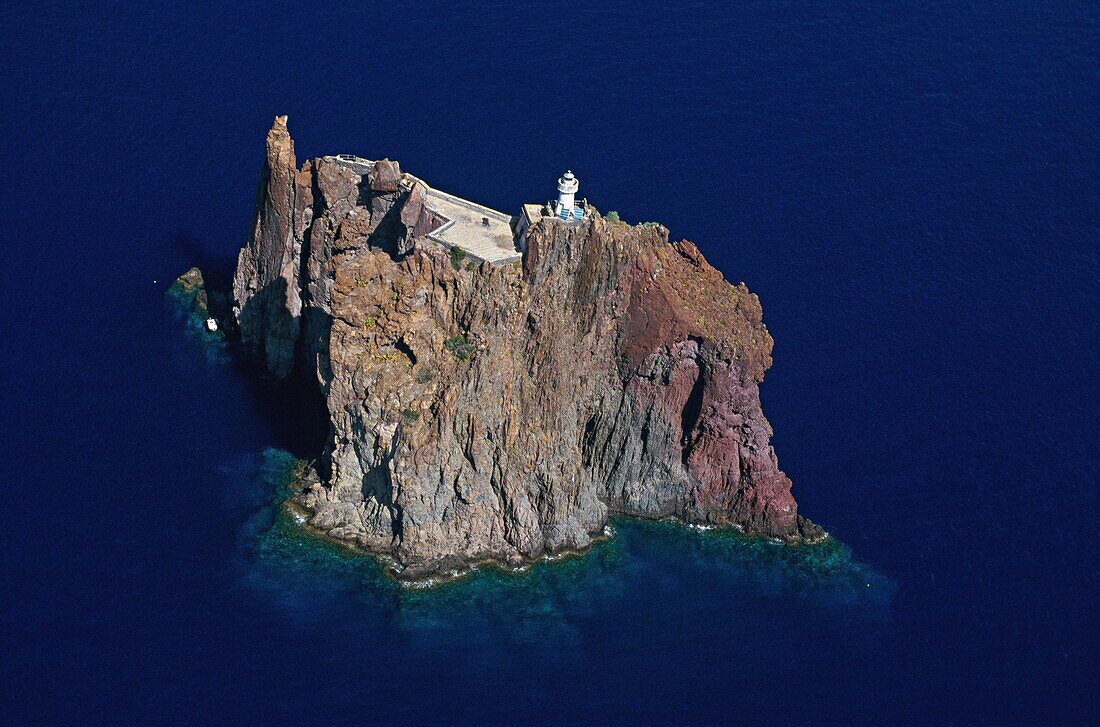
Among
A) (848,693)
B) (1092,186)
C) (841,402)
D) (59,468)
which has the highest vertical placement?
(1092,186)

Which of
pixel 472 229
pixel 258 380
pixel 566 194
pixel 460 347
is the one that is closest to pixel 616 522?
pixel 460 347

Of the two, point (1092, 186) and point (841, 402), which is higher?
point (1092, 186)

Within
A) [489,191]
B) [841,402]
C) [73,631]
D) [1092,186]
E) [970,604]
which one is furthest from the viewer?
[1092,186]

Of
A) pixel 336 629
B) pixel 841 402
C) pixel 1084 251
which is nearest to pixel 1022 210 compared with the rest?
pixel 1084 251

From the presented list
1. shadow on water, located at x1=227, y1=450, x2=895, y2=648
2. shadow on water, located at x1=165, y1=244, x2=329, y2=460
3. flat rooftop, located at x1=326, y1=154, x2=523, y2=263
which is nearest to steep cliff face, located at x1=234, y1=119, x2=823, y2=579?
flat rooftop, located at x1=326, y1=154, x2=523, y2=263

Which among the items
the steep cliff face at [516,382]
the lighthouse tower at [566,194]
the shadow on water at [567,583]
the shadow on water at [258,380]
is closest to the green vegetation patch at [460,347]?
the steep cliff face at [516,382]

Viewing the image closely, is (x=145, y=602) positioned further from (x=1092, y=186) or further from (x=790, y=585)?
(x=1092, y=186)

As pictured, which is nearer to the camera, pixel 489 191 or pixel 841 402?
pixel 841 402

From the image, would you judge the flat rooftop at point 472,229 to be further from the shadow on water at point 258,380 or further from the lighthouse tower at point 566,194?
the shadow on water at point 258,380
